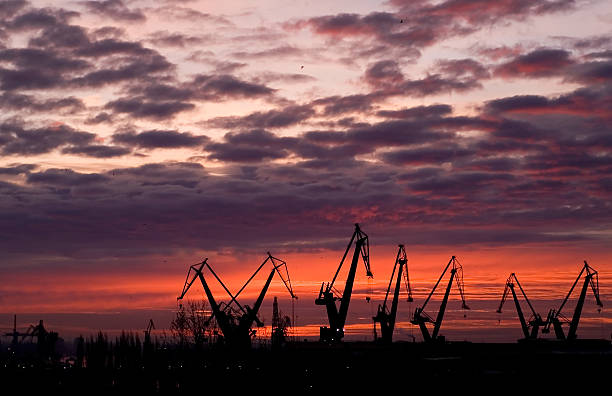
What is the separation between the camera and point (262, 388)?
609ft

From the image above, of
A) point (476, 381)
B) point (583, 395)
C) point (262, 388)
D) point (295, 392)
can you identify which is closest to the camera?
point (583, 395)

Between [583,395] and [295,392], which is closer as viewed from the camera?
[583,395]

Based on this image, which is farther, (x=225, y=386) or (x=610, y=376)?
(x=225, y=386)

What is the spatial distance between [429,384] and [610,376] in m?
38.6

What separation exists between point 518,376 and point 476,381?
9647mm

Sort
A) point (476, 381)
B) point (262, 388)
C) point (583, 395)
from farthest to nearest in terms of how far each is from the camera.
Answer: point (262, 388), point (476, 381), point (583, 395)

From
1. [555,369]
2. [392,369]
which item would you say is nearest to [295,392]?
[392,369]

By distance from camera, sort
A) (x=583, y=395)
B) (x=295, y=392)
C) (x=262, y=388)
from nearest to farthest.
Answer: (x=583, y=395)
(x=295, y=392)
(x=262, y=388)

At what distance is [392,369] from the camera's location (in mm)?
187750

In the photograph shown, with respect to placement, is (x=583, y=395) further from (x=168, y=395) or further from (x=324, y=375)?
(x=168, y=395)

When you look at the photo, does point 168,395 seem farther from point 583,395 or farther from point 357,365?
point 583,395

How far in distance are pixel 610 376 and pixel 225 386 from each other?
91967mm

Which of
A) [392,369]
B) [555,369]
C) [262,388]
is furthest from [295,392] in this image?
[555,369]

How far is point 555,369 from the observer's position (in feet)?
578
